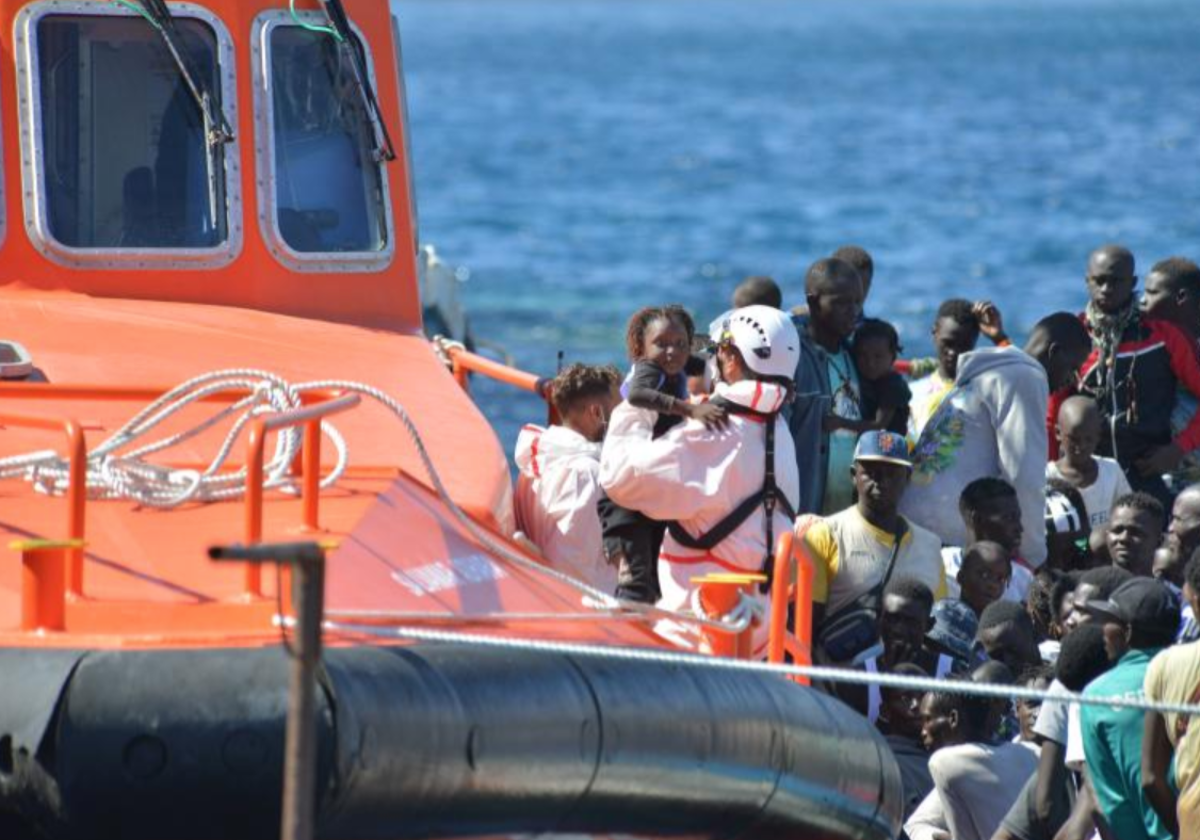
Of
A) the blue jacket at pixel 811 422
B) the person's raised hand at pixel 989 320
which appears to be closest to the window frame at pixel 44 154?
the blue jacket at pixel 811 422

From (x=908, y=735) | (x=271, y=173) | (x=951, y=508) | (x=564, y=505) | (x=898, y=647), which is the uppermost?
(x=271, y=173)

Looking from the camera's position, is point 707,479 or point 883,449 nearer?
point 707,479

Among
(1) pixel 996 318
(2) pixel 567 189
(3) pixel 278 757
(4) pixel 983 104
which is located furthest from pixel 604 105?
(3) pixel 278 757

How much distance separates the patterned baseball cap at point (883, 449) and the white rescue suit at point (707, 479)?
3.64ft

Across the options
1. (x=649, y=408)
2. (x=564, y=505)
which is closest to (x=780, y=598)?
(x=649, y=408)

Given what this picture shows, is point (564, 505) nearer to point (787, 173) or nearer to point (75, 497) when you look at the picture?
point (75, 497)

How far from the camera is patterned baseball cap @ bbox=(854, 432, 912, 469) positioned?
7.36 m

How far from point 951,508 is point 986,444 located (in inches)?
8.9

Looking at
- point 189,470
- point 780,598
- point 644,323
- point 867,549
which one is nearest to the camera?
point 189,470

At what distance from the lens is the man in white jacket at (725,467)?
6176 mm

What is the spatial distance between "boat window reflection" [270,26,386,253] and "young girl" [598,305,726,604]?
3.50ft

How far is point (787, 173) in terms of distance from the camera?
1881 inches

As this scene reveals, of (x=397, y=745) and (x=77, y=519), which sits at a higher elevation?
(x=77, y=519)

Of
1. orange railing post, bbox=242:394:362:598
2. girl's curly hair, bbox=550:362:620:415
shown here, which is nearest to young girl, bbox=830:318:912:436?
girl's curly hair, bbox=550:362:620:415
